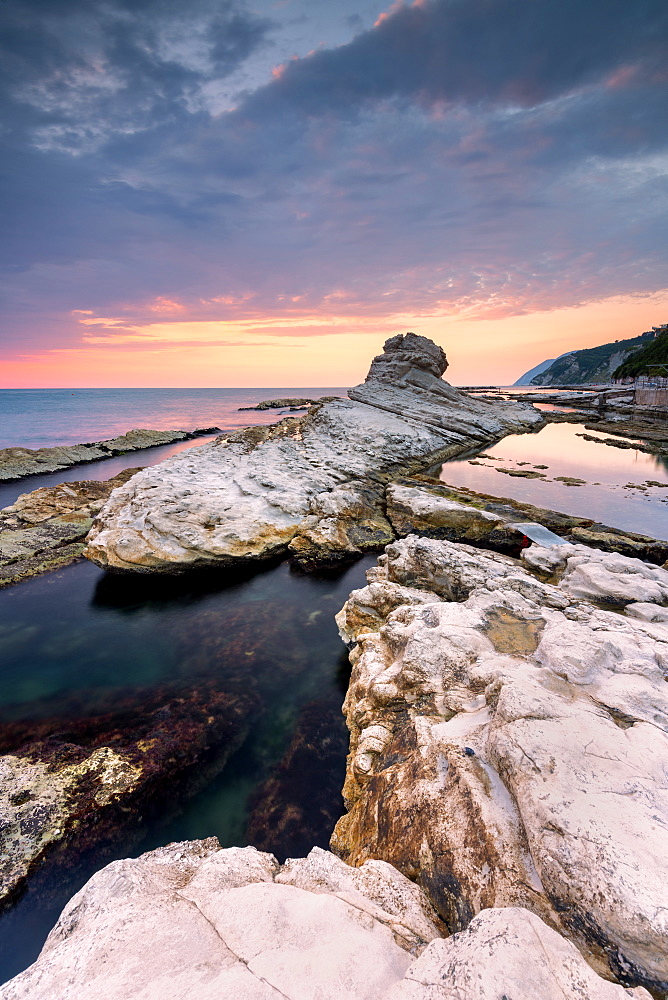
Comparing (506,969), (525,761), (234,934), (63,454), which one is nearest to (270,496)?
(525,761)

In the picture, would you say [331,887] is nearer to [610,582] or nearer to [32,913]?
[32,913]

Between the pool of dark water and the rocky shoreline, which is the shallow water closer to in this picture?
the rocky shoreline

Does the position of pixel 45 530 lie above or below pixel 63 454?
below

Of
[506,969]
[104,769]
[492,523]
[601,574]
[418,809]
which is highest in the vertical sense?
[506,969]

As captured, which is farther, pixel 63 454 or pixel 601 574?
pixel 63 454

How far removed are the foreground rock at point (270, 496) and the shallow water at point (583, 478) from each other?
15.7ft

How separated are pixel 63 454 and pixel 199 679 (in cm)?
3649

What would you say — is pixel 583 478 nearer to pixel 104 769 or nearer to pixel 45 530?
pixel 104 769

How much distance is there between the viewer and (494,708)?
5.73 m

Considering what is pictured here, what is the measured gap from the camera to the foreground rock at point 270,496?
589 inches

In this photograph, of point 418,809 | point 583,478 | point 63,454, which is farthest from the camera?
point 63,454

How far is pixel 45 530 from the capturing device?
18.0 m

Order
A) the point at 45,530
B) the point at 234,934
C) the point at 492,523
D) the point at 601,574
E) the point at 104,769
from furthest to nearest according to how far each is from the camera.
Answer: the point at 45,530, the point at 492,523, the point at 601,574, the point at 104,769, the point at 234,934

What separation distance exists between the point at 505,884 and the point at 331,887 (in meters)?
1.76
